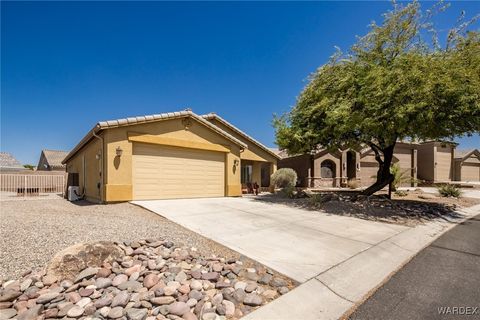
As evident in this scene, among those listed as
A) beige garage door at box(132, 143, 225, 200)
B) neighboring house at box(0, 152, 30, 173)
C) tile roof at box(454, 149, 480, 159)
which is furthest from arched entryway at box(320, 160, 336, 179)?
neighboring house at box(0, 152, 30, 173)

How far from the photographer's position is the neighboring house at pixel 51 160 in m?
31.1

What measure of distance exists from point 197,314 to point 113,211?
666cm

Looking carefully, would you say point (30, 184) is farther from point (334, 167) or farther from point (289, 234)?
point (334, 167)

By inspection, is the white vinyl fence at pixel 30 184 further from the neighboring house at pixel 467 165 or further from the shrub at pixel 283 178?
the neighboring house at pixel 467 165

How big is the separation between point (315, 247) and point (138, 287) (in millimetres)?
3621

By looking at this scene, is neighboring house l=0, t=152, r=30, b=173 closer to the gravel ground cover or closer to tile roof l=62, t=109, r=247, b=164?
tile roof l=62, t=109, r=247, b=164

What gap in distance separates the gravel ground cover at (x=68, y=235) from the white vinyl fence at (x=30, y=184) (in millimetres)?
12356

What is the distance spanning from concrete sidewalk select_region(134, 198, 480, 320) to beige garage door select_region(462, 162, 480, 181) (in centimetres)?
3168

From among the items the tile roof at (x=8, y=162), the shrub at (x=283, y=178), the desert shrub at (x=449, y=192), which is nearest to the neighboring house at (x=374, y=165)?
the desert shrub at (x=449, y=192)

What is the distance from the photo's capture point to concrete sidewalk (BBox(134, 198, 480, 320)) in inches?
137

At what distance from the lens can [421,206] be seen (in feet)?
37.4

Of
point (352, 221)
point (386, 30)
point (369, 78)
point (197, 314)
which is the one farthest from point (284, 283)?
point (386, 30)

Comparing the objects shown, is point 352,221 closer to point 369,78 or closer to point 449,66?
point 369,78

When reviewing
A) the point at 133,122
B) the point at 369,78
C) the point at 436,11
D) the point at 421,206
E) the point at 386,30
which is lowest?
the point at 421,206
